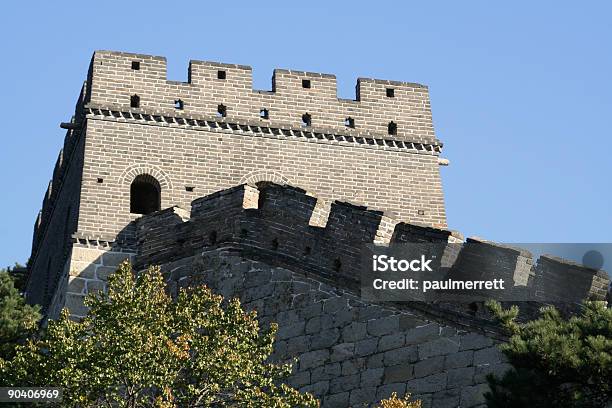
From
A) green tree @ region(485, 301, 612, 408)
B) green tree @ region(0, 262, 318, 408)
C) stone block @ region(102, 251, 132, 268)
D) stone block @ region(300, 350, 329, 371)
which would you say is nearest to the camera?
green tree @ region(485, 301, 612, 408)

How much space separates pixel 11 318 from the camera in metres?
30.6

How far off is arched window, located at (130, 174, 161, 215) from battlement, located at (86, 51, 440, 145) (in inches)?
57.2

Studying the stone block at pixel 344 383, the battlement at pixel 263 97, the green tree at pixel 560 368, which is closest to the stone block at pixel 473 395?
the stone block at pixel 344 383

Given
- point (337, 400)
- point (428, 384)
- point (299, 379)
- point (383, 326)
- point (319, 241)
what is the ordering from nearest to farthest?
point (428, 384), point (337, 400), point (383, 326), point (299, 379), point (319, 241)

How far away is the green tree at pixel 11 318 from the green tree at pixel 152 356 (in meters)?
4.19

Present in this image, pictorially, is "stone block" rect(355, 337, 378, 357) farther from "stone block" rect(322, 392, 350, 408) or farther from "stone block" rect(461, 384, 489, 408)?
"stone block" rect(461, 384, 489, 408)

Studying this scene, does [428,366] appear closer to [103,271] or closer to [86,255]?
[103,271]

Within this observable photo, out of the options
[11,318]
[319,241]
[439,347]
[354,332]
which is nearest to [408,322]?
[439,347]

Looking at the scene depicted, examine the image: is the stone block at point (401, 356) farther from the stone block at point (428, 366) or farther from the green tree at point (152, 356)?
the green tree at point (152, 356)

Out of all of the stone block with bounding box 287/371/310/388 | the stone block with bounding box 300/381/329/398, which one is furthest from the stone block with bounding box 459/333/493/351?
the stone block with bounding box 287/371/310/388

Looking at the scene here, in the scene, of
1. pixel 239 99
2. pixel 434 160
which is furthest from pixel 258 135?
pixel 434 160

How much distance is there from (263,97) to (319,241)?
7094mm

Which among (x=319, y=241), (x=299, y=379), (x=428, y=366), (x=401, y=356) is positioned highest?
(x=319, y=241)

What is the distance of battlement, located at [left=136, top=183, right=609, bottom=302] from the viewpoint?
1069 inches
